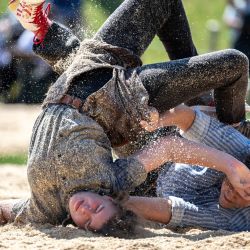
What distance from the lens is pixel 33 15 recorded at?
4918 mm

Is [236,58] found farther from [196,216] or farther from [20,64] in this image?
[20,64]

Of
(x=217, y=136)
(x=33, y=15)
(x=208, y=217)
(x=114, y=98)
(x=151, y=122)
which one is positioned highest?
(x=33, y=15)

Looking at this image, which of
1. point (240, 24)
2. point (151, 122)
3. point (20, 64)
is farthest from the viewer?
point (240, 24)

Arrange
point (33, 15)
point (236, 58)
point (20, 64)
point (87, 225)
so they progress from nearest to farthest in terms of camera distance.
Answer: point (87, 225) < point (236, 58) < point (33, 15) < point (20, 64)

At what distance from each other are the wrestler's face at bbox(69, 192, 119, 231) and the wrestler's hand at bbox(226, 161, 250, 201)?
587mm

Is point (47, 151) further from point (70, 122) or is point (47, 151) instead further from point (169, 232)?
point (169, 232)

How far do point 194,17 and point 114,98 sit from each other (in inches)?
365

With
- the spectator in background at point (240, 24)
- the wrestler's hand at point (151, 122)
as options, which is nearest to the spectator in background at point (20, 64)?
the spectator in background at point (240, 24)

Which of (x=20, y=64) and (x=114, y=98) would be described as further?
(x=20, y=64)

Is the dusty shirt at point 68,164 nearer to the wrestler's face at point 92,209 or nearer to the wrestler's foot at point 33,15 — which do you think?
the wrestler's face at point 92,209

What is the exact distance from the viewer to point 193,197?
492 cm

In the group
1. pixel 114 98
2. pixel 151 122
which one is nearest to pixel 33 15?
pixel 114 98

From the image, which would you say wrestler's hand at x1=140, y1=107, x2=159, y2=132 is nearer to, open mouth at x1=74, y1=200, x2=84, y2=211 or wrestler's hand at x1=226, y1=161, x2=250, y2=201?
wrestler's hand at x1=226, y1=161, x2=250, y2=201

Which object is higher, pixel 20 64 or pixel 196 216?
pixel 20 64
